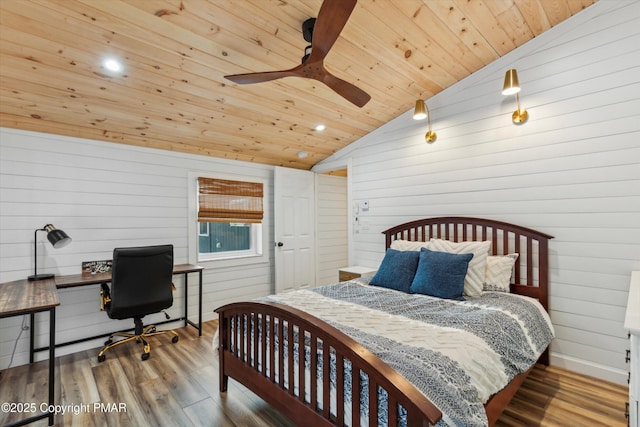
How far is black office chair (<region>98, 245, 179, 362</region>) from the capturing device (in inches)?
114

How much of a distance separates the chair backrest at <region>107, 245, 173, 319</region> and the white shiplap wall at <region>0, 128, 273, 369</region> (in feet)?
2.04

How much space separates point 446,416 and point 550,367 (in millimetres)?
2304

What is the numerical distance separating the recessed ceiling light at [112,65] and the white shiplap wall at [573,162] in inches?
130

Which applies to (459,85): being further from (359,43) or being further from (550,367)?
(550,367)

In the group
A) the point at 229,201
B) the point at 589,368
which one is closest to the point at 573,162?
the point at 589,368

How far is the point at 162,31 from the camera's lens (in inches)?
87.5

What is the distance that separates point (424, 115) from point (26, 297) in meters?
3.94

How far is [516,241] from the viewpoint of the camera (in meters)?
3.00

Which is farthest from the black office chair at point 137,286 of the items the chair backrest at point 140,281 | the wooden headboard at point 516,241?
the wooden headboard at point 516,241

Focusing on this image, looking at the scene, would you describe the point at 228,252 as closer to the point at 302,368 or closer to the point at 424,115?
the point at 302,368

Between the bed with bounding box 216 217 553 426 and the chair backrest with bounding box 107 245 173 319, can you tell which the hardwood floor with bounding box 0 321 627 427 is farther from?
the chair backrest with bounding box 107 245 173 319

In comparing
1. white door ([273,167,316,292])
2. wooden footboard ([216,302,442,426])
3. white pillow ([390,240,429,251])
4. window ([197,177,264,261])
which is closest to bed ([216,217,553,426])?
wooden footboard ([216,302,442,426])

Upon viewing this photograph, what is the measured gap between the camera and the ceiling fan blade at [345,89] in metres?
2.25

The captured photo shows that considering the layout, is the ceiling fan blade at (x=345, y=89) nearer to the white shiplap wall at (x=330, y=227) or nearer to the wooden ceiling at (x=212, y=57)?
Answer: the wooden ceiling at (x=212, y=57)
